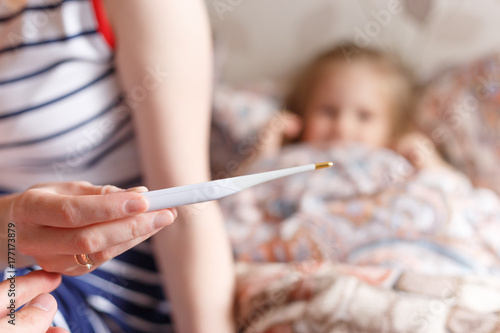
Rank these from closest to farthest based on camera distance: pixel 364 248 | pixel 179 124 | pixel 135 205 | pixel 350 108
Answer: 1. pixel 135 205
2. pixel 179 124
3. pixel 364 248
4. pixel 350 108

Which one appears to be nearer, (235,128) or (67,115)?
(67,115)

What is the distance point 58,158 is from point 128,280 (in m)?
0.16

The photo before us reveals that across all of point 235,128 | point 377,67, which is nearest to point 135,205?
point 235,128

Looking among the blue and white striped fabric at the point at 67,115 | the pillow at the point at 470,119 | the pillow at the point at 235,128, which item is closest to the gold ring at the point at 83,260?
the blue and white striped fabric at the point at 67,115

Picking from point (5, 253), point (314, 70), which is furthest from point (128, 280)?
point (314, 70)

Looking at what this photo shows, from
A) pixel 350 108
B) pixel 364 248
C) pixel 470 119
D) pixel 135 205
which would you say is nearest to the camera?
pixel 135 205

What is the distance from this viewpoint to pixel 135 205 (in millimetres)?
243

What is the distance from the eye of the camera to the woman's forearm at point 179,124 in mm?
366

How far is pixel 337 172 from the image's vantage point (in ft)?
2.34

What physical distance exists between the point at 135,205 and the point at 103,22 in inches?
8.6

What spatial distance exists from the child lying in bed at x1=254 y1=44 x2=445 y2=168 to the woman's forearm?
0.53 meters

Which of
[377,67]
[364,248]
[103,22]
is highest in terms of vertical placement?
[103,22]

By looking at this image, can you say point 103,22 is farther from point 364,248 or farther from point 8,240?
point 364,248

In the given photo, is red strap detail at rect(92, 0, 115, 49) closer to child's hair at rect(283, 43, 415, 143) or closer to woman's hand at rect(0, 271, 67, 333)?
woman's hand at rect(0, 271, 67, 333)
